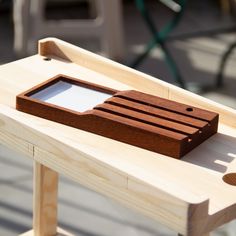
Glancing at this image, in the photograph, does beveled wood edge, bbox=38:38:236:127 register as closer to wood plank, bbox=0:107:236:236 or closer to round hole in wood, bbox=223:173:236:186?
wood plank, bbox=0:107:236:236

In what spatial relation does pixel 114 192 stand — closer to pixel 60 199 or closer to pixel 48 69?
pixel 48 69

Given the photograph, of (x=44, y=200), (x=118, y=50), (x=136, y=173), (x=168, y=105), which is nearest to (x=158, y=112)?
(x=168, y=105)

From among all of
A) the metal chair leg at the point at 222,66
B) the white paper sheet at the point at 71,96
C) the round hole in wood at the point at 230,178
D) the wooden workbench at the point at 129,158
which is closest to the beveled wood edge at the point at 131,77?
the wooden workbench at the point at 129,158

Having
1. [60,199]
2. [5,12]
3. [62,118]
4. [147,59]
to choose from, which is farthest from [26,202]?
A: [5,12]

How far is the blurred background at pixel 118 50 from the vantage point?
104 inches

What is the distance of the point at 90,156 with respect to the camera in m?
1.64

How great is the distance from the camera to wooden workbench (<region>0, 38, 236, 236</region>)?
59.8 inches

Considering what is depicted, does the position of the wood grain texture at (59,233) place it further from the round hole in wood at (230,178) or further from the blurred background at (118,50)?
the round hole in wood at (230,178)

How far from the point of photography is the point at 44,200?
236 cm

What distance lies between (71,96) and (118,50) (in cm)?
192

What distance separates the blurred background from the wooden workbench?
2.28ft

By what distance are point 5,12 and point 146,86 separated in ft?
8.65

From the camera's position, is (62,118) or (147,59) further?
(147,59)

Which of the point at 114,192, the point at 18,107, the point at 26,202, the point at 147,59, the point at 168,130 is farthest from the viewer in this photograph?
the point at 147,59
